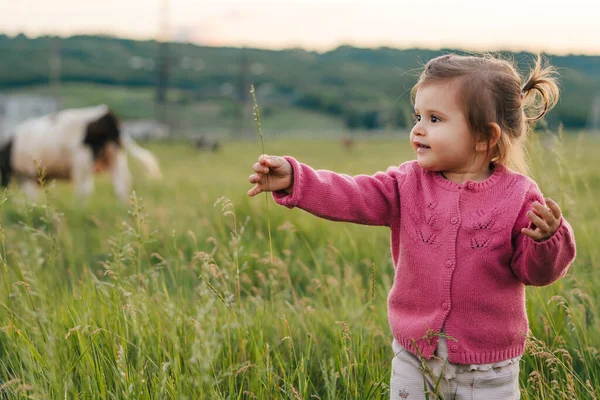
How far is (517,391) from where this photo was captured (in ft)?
6.72

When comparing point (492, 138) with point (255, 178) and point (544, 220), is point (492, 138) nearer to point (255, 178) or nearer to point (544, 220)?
point (544, 220)

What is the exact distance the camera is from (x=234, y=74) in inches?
4889

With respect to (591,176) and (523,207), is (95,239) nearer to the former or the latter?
(523,207)

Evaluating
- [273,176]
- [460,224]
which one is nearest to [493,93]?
[460,224]

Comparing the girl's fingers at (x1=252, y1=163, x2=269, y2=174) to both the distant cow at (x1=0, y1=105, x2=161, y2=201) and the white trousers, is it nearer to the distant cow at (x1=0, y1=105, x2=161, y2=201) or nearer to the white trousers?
the white trousers

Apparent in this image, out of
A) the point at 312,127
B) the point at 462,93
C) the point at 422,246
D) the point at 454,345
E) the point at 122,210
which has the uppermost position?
the point at 462,93

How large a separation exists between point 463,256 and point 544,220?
294 millimetres

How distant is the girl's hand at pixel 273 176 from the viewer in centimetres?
199

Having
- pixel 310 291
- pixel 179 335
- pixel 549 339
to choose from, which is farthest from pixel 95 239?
pixel 549 339

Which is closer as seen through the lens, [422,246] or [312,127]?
[422,246]

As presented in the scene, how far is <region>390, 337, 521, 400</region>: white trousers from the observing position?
1.98 m

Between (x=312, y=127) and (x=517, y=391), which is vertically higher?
(x=517, y=391)

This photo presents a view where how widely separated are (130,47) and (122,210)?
453ft

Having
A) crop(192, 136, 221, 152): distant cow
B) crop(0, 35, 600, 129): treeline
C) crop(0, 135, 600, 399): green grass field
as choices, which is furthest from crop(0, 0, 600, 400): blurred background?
crop(0, 35, 600, 129): treeline
